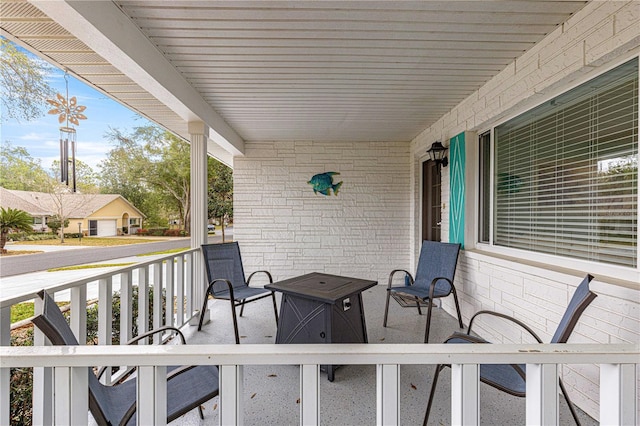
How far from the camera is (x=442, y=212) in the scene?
12.6ft

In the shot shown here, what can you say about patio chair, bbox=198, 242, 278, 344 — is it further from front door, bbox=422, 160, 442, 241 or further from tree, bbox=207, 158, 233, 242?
tree, bbox=207, 158, 233, 242

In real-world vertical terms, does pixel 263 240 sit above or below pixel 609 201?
below

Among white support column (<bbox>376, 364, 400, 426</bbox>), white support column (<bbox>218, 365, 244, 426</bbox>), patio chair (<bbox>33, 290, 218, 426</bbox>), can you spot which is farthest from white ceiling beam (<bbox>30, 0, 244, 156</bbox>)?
white support column (<bbox>376, 364, 400, 426</bbox>)

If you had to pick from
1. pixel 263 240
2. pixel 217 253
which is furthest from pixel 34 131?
pixel 217 253

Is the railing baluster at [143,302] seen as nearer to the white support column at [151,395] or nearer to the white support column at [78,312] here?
the white support column at [78,312]

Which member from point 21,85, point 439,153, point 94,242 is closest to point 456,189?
point 439,153

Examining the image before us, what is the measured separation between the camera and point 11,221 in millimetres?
7211

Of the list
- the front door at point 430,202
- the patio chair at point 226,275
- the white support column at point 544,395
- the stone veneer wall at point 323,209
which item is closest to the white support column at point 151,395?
the white support column at point 544,395

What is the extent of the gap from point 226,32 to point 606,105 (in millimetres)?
2572

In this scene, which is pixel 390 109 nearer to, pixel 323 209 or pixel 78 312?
pixel 323 209

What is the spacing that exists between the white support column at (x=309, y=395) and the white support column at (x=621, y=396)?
0.83 m

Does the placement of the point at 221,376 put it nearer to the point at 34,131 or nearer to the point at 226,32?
the point at 226,32

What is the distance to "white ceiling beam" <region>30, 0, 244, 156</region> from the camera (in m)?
1.46

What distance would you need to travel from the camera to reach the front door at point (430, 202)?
418 centimetres
